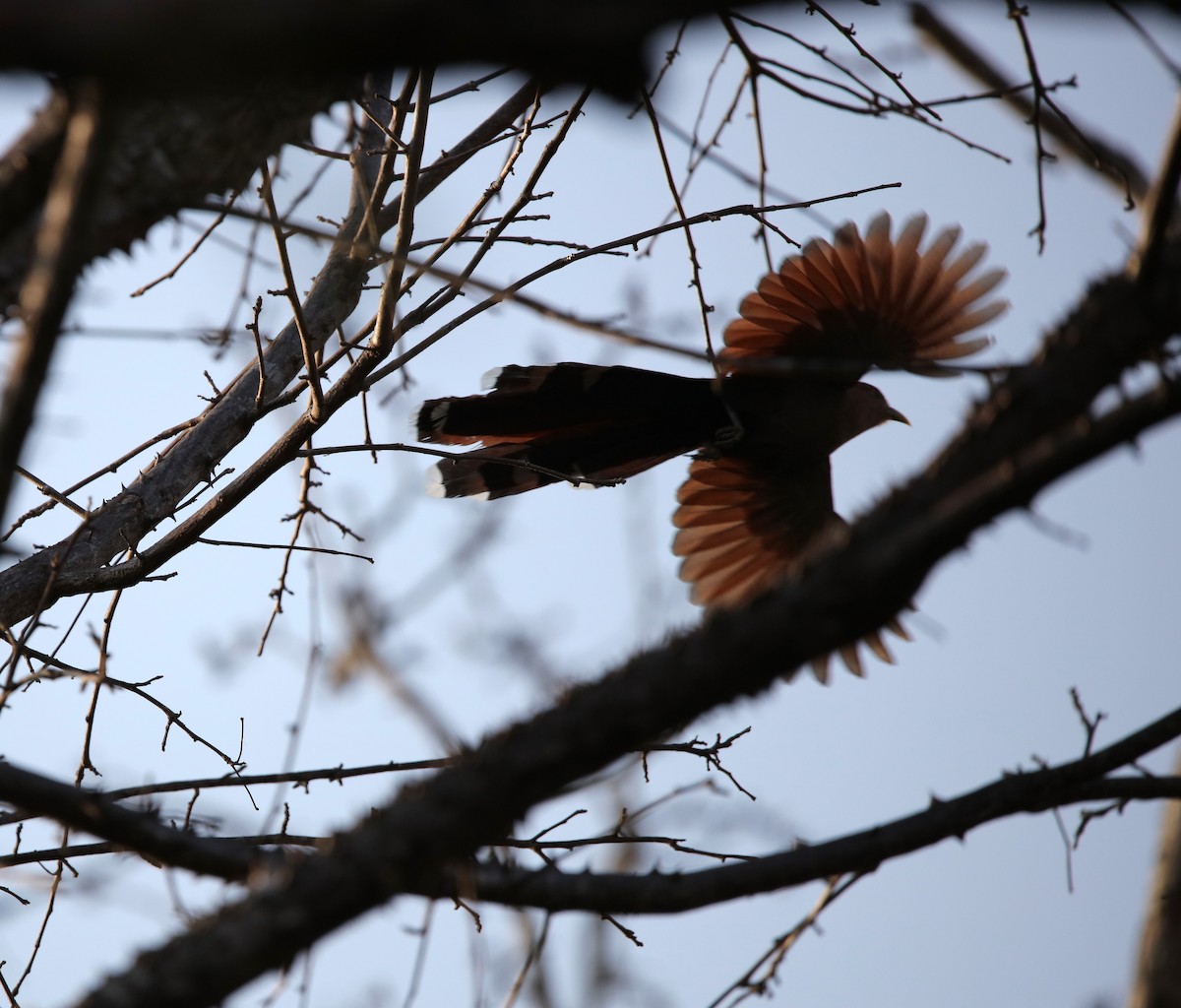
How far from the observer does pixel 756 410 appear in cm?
382

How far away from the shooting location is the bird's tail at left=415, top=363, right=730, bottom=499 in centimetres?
332

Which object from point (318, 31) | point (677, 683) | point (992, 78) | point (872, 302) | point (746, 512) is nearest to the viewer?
point (318, 31)

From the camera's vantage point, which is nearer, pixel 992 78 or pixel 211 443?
pixel 211 443

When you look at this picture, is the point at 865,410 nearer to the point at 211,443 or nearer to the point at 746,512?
the point at 746,512

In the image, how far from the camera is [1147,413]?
1097 millimetres

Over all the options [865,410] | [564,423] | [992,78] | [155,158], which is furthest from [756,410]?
[155,158]

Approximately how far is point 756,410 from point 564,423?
726mm

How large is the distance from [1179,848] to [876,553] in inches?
49.0

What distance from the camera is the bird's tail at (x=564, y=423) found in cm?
332

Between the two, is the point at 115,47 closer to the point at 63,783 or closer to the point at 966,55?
the point at 63,783

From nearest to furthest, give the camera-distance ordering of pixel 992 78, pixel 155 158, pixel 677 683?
pixel 677 683 → pixel 155 158 → pixel 992 78

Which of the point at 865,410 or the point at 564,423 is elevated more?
the point at 564,423

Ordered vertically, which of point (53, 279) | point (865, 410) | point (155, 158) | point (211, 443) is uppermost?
point (865, 410)

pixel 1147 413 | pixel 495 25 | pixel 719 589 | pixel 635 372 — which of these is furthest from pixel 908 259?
pixel 495 25
